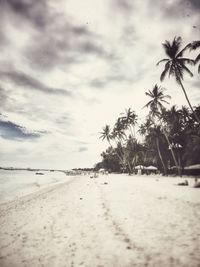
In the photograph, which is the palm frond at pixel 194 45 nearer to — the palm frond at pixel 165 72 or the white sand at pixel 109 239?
the palm frond at pixel 165 72

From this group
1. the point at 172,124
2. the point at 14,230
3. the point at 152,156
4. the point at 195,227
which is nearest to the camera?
the point at 195,227

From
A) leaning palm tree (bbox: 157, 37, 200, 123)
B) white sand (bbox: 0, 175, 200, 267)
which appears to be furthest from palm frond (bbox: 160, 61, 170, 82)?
white sand (bbox: 0, 175, 200, 267)

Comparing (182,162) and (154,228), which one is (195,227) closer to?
(154,228)

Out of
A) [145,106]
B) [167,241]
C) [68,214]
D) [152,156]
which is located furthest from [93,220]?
[152,156]

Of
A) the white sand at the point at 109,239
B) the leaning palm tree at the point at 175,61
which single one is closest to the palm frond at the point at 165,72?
the leaning palm tree at the point at 175,61

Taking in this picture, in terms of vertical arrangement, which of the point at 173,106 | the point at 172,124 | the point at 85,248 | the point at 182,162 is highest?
the point at 173,106

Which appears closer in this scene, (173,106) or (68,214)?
(68,214)

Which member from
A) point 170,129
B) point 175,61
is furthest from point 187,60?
point 170,129

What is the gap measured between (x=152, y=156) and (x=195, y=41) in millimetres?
36935

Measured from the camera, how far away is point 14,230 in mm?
8273

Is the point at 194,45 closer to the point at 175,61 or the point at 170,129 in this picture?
the point at 175,61

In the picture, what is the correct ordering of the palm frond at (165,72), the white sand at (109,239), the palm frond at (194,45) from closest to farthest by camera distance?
the white sand at (109,239)
the palm frond at (194,45)
the palm frond at (165,72)

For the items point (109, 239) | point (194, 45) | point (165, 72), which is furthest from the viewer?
point (165, 72)

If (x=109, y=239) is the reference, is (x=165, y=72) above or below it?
above
